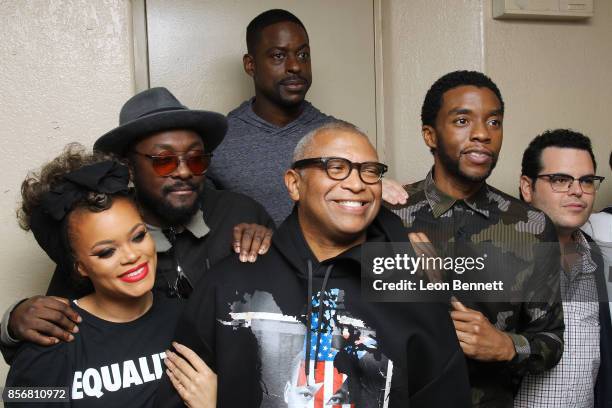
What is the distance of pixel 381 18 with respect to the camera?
151 inches

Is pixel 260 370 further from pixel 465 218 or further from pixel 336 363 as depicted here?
pixel 465 218

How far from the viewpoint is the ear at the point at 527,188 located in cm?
274

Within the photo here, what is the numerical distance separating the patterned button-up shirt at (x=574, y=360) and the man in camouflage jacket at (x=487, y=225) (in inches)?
3.4

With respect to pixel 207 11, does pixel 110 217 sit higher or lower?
lower

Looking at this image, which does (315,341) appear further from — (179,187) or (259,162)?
(259,162)

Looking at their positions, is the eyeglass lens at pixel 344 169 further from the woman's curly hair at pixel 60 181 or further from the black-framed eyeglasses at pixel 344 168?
the woman's curly hair at pixel 60 181

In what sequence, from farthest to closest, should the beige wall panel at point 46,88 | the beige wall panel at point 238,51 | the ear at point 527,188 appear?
the beige wall panel at point 238,51, the beige wall panel at point 46,88, the ear at point 527,188

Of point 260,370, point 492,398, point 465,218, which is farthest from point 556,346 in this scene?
point 260,370

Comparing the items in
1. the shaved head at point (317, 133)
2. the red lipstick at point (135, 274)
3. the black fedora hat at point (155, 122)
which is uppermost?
the black fedora hat at point (155, 122)

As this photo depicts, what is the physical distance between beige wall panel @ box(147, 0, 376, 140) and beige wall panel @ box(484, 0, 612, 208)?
76cm

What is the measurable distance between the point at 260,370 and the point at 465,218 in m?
1.00

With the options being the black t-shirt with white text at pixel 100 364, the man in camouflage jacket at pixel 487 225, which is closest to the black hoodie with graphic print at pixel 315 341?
the black t-shirt with white text at pixel 100 364

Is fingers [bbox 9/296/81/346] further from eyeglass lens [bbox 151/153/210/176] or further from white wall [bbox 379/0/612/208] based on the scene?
white wall [bbox 379/0/612/208]

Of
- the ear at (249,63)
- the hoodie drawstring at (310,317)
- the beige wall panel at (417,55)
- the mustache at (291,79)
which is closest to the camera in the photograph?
the hoodie drawstring at (310,317)
